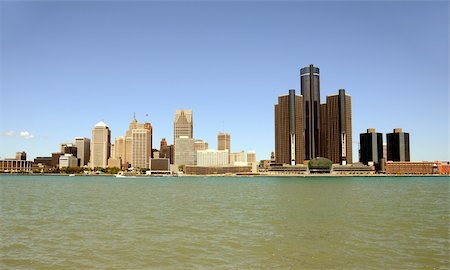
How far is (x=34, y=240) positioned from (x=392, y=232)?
23.6 m

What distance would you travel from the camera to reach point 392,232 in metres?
29.7

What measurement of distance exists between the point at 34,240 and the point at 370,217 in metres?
27.7

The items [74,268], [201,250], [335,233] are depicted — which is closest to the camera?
[74,268]

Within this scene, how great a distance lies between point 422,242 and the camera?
→ 25.9 m

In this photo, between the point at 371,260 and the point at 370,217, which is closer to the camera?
the point at 371,260

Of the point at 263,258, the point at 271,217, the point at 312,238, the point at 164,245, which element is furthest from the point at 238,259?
the point at 271,217

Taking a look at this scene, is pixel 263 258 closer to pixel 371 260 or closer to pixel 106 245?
pixel 371 260

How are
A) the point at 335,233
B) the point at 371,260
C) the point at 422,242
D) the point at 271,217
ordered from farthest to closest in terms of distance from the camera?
the point at 271,217 → the point at 335,233 → the point at 422,242 → the point at 371,260

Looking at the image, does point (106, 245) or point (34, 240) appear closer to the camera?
point (106, 245)

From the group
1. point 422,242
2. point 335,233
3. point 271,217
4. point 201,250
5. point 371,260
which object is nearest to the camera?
point 371,260

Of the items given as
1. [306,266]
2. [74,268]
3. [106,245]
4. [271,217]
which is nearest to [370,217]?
[271,217]

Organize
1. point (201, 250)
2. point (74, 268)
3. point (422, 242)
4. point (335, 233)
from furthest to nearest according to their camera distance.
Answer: point (335, 233) < point (422, 242) < point (201, 250) < point (74, 268)

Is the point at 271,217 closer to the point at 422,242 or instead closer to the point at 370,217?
the point at 370,217

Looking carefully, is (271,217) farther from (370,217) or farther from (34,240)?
(34,240)
